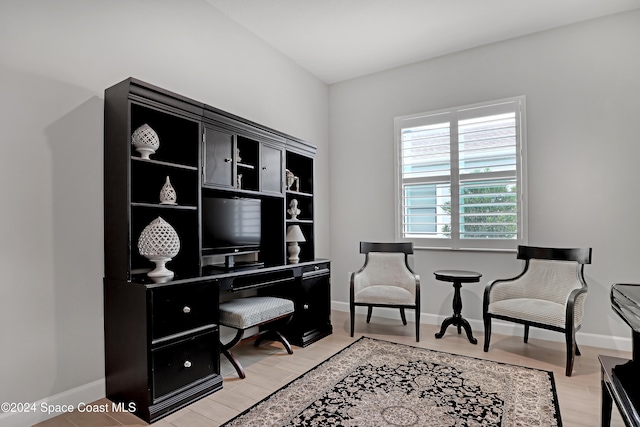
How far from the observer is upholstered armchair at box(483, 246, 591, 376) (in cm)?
283

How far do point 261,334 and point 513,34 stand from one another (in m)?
4.02

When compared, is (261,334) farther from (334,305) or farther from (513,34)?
(513,34)

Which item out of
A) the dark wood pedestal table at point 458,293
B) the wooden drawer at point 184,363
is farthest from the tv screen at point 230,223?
the dark wood pedestal table at point 458,293

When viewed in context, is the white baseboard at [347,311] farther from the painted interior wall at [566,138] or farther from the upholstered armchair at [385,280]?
the upholstered armchair at [385,280]

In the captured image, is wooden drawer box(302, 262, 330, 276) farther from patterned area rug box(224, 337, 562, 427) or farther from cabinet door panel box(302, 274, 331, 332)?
patterned area rug box(224, 337, 562, 427)

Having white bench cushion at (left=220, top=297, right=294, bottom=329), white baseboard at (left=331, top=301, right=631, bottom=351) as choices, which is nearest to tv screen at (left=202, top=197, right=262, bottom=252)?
white bench cushion at (left=220, top=297, right=294, bottom=329)

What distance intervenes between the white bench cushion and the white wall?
850mm

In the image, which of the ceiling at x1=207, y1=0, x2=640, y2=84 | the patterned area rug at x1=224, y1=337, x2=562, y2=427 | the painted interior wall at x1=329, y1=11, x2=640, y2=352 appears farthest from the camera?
the painted interior wall at x1=329, y1=11, x2=640, y2=352

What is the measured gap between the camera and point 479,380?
8.63 ft

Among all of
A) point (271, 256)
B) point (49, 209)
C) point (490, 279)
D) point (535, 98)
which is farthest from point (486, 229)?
point (49, 209)

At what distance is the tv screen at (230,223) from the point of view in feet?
9.63

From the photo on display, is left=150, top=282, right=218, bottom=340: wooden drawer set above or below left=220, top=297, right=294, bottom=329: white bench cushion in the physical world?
above

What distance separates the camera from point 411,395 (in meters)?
2.40

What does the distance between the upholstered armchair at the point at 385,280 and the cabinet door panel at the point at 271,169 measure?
4.08ft
